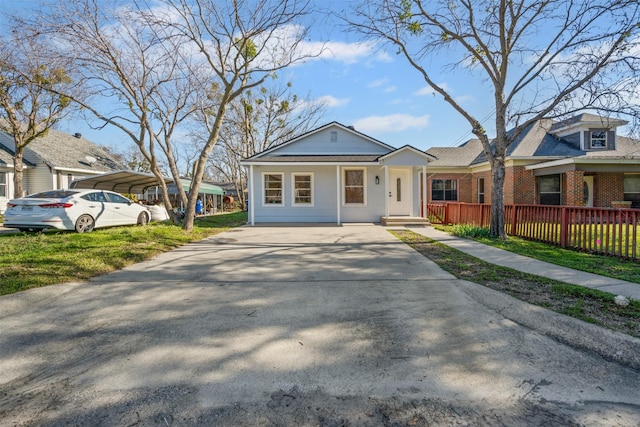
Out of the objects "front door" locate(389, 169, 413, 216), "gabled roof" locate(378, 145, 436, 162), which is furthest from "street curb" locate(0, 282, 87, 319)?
"front door" locate(389, 169, 413, 216)

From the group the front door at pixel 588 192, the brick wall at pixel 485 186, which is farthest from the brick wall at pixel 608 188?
the brick wall at pixel 485 186

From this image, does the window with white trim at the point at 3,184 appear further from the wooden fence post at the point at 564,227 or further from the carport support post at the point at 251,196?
the wooden fence post at the point at 564,227

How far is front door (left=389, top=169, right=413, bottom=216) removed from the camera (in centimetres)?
1673

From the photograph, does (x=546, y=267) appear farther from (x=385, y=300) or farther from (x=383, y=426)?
(x=383, y=426)

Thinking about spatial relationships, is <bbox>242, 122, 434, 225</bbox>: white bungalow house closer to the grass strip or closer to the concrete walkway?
the concrete walkway

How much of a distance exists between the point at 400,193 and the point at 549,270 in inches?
431

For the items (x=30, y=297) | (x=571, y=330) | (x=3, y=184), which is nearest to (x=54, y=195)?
(x=30, y=297)

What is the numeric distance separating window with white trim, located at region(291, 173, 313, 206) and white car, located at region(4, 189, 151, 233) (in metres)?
7.49

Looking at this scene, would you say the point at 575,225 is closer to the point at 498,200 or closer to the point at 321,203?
the point at 498,200

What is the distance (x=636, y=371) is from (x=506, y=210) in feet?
34.8

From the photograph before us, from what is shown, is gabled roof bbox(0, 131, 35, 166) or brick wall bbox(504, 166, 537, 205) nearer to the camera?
brick wall bbox(504, 166, 537, 205)

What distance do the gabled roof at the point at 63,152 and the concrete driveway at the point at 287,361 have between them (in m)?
21.7

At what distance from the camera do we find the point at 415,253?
809cm

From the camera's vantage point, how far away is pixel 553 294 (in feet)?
15.2
